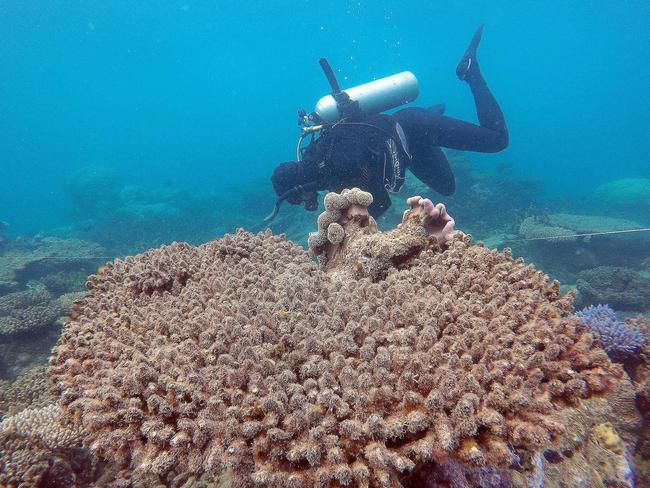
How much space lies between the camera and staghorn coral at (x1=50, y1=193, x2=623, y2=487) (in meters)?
1.59

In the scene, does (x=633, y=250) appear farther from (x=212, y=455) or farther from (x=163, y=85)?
(x=163, y=85)

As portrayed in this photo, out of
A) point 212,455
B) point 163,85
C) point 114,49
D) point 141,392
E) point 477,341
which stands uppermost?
point 163,85

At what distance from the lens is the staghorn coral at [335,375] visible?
1594mm

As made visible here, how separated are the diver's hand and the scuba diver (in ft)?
9.07

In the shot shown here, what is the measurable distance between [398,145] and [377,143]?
2.15 ft

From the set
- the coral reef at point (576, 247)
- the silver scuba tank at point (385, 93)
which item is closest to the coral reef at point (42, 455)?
the silver scuba tank at point (385, 93)

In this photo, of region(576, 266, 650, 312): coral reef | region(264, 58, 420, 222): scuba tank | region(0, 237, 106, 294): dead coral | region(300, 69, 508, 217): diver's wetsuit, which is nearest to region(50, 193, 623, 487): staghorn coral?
region(300, 69, 508, 217): diver's wetsuit

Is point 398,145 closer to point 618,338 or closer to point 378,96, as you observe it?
point 378,96

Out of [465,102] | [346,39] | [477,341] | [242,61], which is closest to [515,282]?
[477,341]

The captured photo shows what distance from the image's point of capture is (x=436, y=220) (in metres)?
3.59

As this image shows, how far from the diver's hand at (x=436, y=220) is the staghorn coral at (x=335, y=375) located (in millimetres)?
598

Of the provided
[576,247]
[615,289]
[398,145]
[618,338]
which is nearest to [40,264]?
[398,145]

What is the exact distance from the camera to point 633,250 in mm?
13453

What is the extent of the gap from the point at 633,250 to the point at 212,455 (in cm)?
1743
